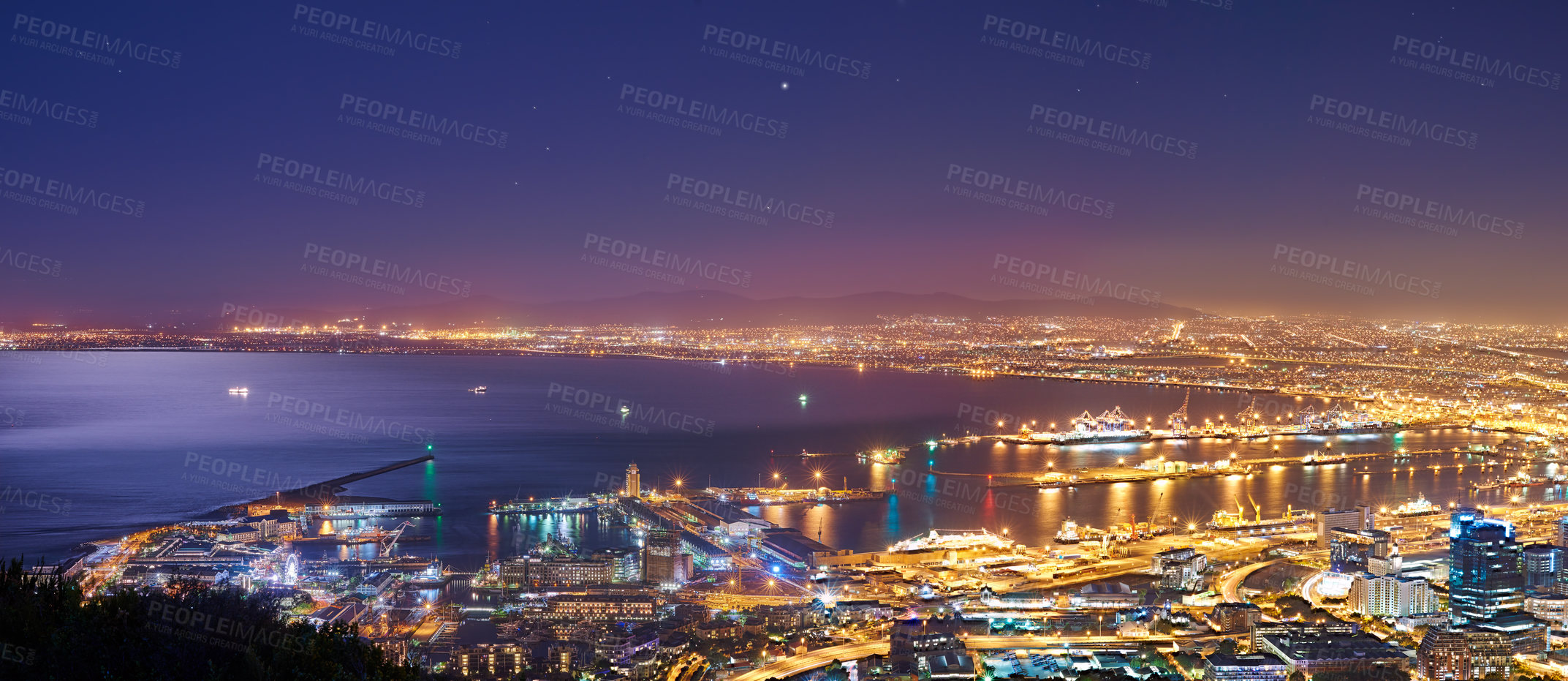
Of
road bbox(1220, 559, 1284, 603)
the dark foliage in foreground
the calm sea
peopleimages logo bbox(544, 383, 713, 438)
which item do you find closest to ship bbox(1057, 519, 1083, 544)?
the calm sea

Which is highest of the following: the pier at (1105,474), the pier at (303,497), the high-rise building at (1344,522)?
the pier at (1105,474)

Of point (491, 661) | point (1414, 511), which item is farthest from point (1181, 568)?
point (491, 661)

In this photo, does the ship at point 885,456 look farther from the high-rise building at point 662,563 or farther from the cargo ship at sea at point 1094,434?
the high-rise building at point 662,563

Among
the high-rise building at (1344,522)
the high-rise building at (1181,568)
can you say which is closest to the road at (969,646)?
the high-rise building at (1181,568)

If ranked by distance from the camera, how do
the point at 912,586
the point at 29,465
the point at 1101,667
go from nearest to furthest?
the point at 1101,667
the point at 912,586
the point at 29,465

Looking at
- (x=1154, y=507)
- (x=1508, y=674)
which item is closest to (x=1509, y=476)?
(x=1154, y=507)

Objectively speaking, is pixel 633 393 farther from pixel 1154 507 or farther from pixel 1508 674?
pixel 1508 674

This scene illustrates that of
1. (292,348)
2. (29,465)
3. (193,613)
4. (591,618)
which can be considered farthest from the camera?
(292,348)
